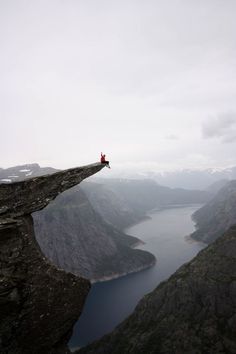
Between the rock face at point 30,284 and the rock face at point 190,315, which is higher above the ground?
the rock face at point 30,284

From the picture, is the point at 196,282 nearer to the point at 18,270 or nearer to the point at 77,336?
the point at 77,336

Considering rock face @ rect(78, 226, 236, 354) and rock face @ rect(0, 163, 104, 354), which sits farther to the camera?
rock face @ rect(78, 226, 236, 354)

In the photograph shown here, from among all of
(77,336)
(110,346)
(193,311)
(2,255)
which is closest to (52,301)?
(2,255)

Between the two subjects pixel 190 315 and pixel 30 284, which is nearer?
pixel 30 284

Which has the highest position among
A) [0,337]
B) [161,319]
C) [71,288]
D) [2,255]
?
[2,255]

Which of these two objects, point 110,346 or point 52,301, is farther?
point 110,346
